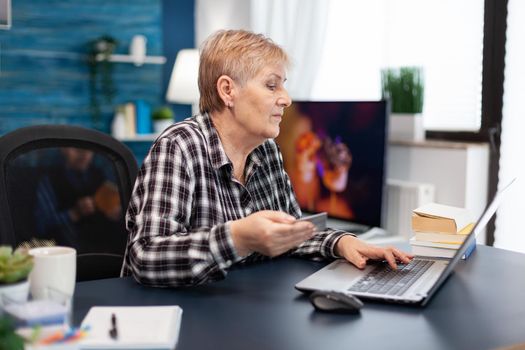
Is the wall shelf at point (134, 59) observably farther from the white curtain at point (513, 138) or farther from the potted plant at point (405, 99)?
the white curtain at point (513, 138)

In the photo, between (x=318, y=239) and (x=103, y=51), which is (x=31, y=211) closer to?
(x=318, y=239)

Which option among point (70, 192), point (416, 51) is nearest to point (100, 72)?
point (416, 51)

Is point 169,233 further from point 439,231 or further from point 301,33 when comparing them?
point 301,33

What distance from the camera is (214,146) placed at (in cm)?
154

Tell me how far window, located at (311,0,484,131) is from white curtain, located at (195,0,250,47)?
0.81 metres

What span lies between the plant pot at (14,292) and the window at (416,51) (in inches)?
101

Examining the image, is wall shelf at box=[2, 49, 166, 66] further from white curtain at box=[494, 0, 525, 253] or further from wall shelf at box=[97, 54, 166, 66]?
white curtain at box=[494, 0, 525, 253]

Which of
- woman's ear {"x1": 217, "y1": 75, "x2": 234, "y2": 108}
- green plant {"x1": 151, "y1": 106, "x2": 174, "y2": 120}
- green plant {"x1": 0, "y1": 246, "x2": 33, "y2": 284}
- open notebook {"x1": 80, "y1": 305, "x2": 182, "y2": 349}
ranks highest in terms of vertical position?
woman's ear {"x1": 217, "y1": 75, "x2": 234, "y2": 108}

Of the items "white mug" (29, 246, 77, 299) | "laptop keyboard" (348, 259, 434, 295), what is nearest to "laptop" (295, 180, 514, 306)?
"laptop keyboard" (348, 259, 434, 295)

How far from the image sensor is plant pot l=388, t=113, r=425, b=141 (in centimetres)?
309

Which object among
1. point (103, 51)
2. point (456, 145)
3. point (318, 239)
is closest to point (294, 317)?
point (318, 239)

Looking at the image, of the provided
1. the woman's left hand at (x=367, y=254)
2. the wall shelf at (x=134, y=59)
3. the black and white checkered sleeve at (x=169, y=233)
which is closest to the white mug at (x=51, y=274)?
the black and white checkered sleeve at (x=169, y=233)

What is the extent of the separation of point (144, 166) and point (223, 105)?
30cm

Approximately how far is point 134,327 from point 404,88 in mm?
2412
